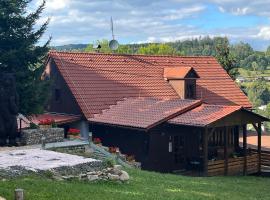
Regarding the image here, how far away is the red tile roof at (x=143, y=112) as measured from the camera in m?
23.6

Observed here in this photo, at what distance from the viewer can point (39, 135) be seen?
68.8 feet

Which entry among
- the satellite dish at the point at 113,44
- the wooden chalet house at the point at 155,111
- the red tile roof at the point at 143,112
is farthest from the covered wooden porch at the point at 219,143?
the satellite dish at the point at 113,44

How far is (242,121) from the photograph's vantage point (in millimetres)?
24312

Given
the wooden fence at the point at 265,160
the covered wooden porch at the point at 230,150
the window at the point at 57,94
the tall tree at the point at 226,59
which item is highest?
the tall tree at the point at 226,59

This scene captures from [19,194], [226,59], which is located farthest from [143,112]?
[226,59]

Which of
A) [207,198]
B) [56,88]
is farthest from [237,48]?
[207,198]

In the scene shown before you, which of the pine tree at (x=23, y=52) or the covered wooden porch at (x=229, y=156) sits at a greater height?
the pine tree at (x=23, y=52)

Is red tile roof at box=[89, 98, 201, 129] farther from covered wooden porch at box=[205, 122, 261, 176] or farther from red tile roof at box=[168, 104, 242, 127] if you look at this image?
covered wooden porch at box=[205, 122, 261, 176]

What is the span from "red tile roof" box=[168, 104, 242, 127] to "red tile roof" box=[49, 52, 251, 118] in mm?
5627

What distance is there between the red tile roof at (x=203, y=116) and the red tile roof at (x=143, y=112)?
454mm

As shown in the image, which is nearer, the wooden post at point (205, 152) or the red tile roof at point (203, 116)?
the wooden post at point (205, 152)

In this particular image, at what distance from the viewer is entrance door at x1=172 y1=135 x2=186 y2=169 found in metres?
25.2

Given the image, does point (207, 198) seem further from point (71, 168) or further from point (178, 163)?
point (178, 163)

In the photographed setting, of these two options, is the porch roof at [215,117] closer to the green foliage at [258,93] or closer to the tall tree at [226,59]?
the tall tree at [226,59]
